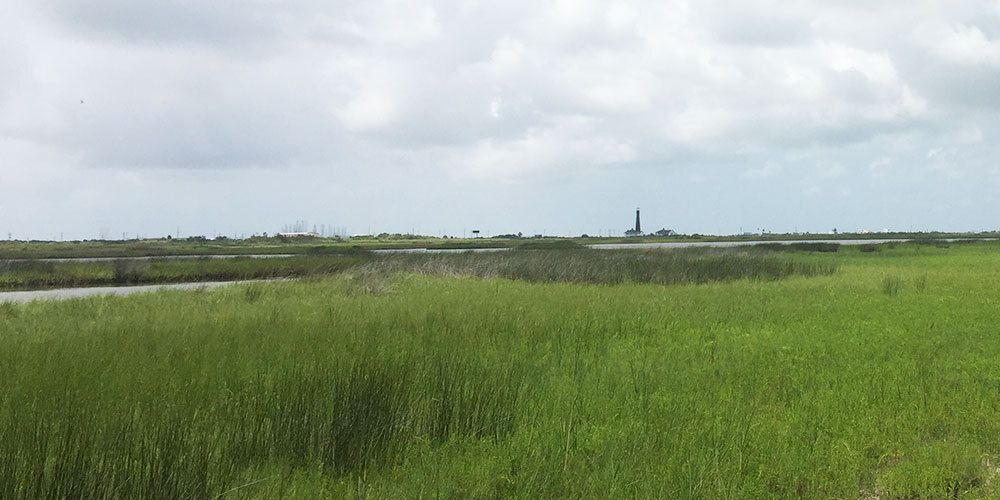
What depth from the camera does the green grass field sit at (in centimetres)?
492

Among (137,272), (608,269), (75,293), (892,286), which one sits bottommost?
(75,293)

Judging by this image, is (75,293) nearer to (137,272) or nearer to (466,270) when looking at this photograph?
(137,272)

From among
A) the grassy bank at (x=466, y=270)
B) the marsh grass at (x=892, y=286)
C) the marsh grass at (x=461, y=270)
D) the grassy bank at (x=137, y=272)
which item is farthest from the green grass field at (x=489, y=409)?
the grassy bank at (x=137, y=272)

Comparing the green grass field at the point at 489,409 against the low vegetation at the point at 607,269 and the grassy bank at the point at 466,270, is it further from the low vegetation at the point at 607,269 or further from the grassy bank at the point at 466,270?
the grassy bank at the point at 466,270

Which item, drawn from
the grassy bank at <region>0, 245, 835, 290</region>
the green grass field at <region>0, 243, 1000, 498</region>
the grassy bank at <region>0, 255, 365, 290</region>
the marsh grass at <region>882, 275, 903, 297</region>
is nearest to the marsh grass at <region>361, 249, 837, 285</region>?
the grassy bank at <region>0, 245, 835, 290</region>

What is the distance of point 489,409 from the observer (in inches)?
266

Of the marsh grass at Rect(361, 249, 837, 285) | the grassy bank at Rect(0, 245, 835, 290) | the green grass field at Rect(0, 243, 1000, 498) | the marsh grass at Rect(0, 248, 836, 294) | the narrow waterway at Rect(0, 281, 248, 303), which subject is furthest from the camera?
the grassy bank at Rect(0, 245, 835, 290)

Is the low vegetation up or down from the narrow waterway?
up

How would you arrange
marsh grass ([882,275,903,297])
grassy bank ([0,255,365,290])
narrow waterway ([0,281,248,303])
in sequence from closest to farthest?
marsh grass ([882,275,903,297]), narrow waterway ([0,281,248,303]), grassy bank ([0,255,365,290])

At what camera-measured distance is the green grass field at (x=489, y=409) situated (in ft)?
16.1

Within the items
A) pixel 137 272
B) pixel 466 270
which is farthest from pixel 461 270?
pixel 137 272

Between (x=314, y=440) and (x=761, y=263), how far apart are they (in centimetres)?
2801

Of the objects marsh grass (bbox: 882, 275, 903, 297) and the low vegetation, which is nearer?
marsh grass (bbox: 882, 275, 903, 297)

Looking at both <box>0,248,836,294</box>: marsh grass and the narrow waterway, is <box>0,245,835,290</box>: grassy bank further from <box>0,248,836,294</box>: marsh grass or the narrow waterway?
the narrow waterway
